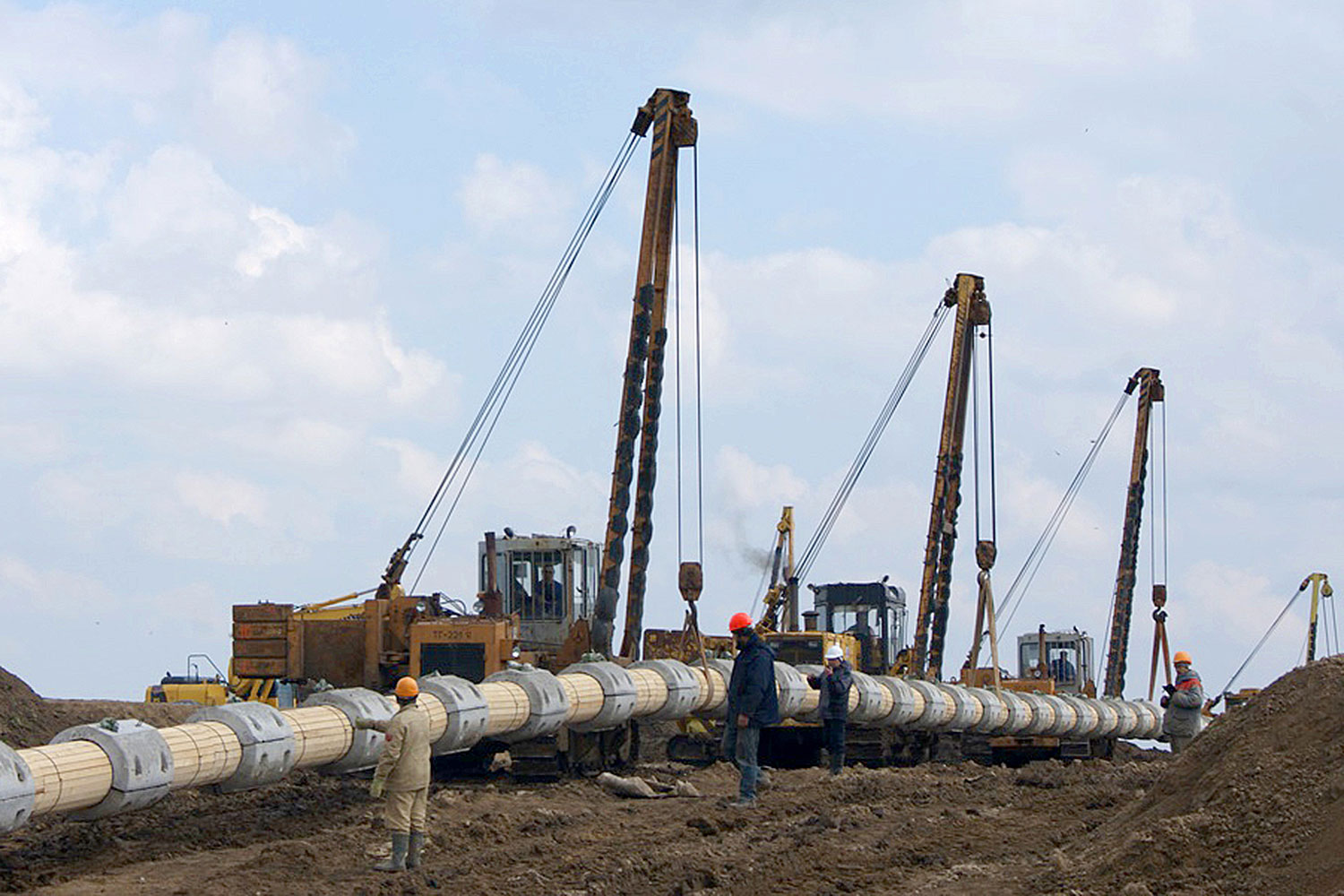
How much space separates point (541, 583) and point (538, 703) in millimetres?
9908

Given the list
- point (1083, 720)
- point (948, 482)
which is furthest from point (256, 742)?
point (948, 482)

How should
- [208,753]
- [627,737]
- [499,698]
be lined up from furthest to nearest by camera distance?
[627,737] → [499,698] → [208,753]

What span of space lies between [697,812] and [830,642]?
15.5 metres

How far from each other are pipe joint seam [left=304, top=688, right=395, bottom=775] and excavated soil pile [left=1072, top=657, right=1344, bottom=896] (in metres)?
6.58

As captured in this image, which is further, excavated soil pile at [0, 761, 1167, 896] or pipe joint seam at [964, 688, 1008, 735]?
pipe joint seam at [964, 688, 1008, 735]

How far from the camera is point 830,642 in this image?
1230 inches

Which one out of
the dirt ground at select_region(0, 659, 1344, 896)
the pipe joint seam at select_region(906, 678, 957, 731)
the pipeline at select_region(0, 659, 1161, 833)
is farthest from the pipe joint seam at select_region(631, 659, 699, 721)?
the pipe joint seam at select_region(906, 678, 957, 731)

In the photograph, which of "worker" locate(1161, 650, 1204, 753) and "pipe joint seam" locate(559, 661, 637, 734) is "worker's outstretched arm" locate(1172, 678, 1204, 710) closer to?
"worker" locate(1161, 650, 1204, 753)

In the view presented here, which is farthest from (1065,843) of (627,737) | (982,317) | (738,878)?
(982,317)

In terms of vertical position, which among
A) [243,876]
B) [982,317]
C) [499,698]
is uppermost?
[982,317]

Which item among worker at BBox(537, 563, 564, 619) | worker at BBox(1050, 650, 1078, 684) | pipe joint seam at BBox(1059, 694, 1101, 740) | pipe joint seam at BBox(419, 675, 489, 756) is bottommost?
pipe joint seam at BBox(1059, 694, 1101, 740)

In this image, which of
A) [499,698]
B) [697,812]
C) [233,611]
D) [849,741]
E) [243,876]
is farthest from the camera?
[849,741]

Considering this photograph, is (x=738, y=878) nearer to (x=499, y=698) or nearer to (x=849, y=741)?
(x=499, y=698)

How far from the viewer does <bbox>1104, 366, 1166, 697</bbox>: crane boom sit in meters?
59.6
